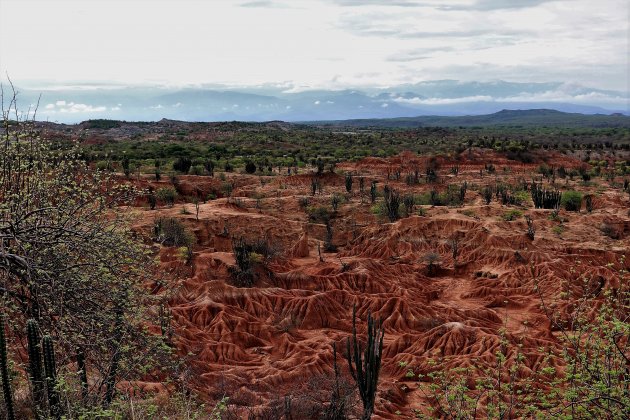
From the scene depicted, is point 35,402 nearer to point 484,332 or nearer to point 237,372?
point 237,372

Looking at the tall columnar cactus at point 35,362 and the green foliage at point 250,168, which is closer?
the tall columnar cactus at point 35,362

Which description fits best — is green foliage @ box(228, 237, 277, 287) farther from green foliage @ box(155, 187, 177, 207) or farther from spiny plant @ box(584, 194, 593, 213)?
spiny plant @ box(584, 194, 593, 213)

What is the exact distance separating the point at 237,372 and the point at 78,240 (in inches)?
484

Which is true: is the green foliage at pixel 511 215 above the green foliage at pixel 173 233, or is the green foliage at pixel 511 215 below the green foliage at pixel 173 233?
below

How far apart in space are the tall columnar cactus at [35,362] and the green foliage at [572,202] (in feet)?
152

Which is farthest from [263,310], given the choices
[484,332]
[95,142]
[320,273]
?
[95,142]

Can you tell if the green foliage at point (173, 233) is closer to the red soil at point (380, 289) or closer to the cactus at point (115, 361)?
the red soil at point (380, 289)

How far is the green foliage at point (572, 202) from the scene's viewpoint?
47.8 meters

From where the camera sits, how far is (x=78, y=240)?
12391mm

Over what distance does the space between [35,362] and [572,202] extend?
4698 centimetres

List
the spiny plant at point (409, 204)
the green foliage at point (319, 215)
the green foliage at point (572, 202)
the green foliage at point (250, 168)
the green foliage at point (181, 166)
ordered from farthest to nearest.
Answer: the green foliage at point (250, 168)
the green foliage at point (181, 166)
the green foliage at point (572, 202)
the spiny plant at point (409, 204)
the green foliage at point (319, 215)

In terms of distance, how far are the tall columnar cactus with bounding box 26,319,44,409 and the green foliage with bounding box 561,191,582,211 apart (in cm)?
4637

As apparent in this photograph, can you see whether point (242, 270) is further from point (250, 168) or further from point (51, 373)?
point (250, 168)

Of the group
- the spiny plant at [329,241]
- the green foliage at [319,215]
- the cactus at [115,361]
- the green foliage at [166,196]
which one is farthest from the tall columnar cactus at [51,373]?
the green foliage at [166,196]
